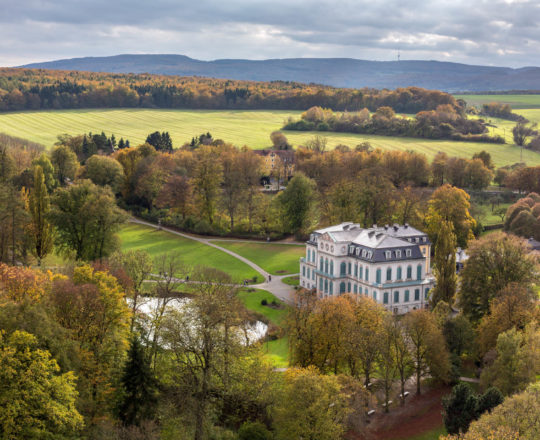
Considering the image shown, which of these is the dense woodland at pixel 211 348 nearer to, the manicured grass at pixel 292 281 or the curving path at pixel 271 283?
the curving path at pixel 271 283

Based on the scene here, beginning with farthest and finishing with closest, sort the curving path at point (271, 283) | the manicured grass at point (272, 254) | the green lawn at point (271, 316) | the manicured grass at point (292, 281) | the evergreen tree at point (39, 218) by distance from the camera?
the manicured grass at point (272, 254)
the manicured grass at point (292, 281)
the curving path at point (271, 283)
the evergreen tree at point (39, 218)
the green lawn at point (271, 316)

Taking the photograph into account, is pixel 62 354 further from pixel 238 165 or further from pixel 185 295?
pixel 238 165

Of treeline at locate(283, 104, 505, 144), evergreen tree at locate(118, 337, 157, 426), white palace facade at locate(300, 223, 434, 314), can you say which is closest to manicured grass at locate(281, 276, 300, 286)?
white palace facade at locate(300, 223, 434, 314)

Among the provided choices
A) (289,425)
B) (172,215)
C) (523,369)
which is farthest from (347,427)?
(172,215)

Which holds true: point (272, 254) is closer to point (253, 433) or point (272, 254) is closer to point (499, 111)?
point (253, 433)

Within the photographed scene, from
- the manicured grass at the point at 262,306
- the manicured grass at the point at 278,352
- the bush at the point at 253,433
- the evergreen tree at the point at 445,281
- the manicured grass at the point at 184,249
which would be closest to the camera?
the bush at the point at 253,433

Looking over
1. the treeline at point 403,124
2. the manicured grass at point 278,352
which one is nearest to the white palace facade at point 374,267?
the manicured grass at point 278,352

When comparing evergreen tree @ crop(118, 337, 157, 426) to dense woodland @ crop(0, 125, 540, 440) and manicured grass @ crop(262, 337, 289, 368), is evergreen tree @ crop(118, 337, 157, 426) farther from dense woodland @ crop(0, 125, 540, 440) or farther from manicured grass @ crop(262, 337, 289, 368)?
manicured grass @ crop(262, 337, 289, 368)
